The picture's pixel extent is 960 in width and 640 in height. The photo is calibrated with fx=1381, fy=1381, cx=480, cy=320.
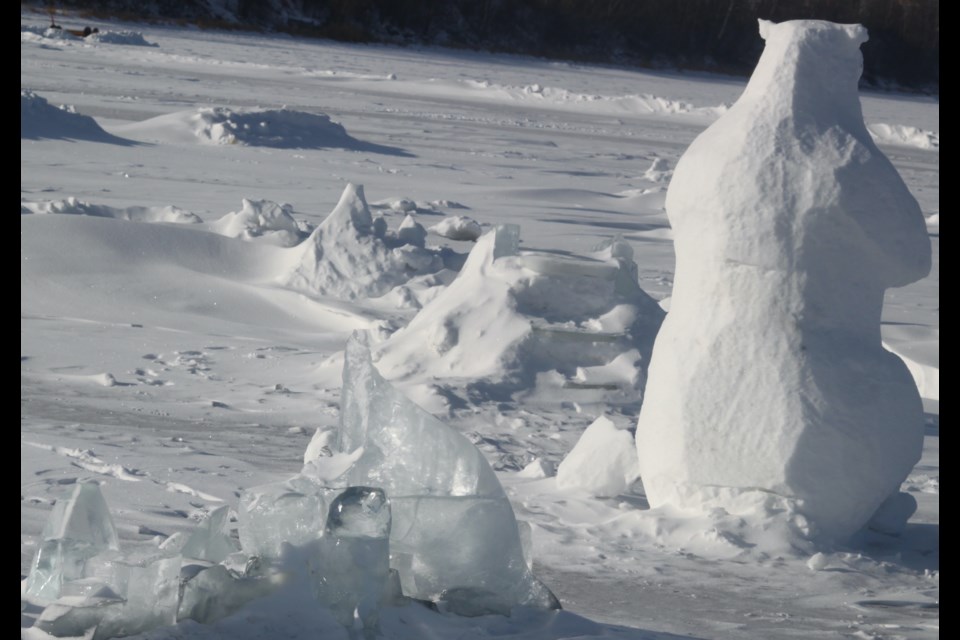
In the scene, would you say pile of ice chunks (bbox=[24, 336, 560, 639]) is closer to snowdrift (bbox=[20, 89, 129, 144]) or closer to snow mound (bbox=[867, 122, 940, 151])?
snowdrift (bbox=[20, 89, 129, 144])

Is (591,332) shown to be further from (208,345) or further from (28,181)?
(28,181)

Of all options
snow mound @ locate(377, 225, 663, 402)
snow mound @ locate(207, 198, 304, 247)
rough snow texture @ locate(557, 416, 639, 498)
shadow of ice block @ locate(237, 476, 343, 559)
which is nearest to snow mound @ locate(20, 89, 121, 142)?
snow mound @ locate(207, 198, 304, 247)

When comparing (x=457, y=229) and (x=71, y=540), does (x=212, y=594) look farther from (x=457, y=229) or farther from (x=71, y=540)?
(x=457, y=229)

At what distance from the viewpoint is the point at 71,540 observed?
3.78 meters

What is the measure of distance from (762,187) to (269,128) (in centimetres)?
1177

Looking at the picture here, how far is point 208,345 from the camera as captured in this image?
7602mm

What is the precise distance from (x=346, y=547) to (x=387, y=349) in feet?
12.7

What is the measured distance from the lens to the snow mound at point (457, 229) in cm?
1106

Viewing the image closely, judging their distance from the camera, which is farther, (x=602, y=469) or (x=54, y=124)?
(x=54, y=124)

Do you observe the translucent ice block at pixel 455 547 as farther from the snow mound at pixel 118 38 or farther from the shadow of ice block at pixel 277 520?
the snow mound at pixel 118 38

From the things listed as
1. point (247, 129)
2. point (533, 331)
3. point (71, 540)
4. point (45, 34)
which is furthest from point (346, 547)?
point (45, 34)

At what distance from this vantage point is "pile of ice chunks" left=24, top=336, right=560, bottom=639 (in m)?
3.53

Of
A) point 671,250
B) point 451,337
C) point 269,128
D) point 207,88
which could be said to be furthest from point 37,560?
point 207,88

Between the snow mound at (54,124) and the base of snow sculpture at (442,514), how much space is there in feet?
35.5
